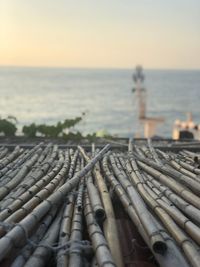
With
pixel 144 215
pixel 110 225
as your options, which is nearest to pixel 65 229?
pixel 110 225

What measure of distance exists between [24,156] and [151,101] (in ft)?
243

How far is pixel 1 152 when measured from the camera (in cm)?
754

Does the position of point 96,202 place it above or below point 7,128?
below

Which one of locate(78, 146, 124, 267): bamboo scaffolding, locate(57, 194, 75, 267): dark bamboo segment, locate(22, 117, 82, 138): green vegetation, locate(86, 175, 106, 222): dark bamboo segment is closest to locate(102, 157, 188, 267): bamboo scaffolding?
locate(78, 146, 124, 267): bamboo scaffolding

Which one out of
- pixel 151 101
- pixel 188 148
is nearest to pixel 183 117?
pixel 151 101

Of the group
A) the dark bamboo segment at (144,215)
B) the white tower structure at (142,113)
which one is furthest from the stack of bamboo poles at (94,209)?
the white tower structure at (142,113)

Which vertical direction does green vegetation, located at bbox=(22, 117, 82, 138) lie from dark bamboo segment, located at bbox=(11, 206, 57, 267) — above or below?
above

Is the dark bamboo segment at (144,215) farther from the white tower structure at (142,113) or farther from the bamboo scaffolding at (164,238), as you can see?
the white tower structure at (142,113)

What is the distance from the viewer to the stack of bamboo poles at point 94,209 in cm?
372

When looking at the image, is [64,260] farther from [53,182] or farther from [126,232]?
[53,182]

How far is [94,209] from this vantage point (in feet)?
14.8

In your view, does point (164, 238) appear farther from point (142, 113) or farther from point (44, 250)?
point (142, 113)

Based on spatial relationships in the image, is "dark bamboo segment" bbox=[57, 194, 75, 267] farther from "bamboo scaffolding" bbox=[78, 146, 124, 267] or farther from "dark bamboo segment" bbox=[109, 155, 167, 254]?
"dark bamboo segment" bbox=[109, 155, 167, 254]

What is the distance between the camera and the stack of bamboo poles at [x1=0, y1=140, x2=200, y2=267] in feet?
12.2
